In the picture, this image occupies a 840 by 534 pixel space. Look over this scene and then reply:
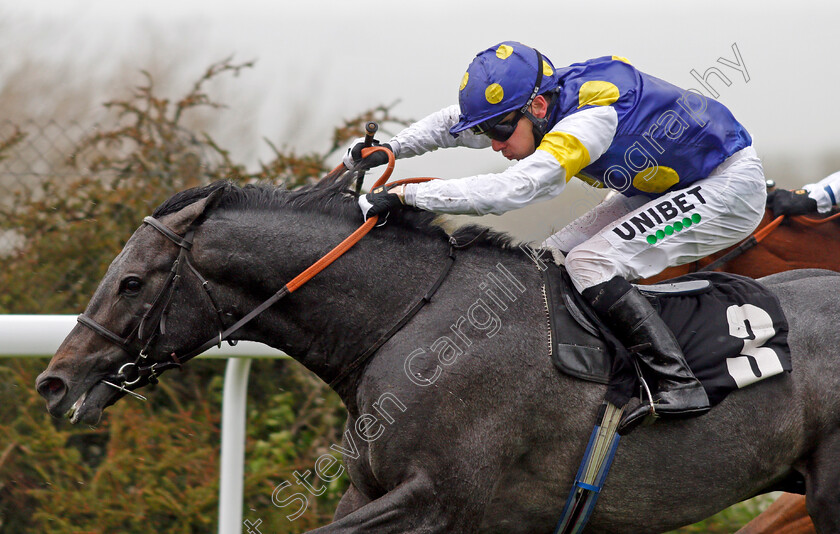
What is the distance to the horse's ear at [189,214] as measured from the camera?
2844 millimetres

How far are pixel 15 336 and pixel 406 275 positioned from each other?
1.84 metres

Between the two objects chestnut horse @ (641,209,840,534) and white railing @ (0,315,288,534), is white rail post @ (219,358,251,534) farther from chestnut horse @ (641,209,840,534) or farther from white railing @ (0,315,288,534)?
chestnut horse @ (641,209,840,534)

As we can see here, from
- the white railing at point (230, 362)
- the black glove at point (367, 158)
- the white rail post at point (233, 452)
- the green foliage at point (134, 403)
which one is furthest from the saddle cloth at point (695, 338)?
the green foliage at point (134, 403)

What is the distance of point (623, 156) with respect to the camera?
9.93 feet

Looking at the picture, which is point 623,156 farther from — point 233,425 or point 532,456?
point 233,425

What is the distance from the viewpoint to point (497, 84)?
2904 mm

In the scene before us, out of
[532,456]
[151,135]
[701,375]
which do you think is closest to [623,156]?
[701,375]

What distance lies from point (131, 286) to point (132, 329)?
14 centimetres

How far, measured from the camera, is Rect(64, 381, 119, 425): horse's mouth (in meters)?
2.76

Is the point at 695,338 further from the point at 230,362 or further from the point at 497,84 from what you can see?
the point at 230,362

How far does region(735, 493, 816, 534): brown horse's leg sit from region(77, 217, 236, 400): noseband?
7.88 ft

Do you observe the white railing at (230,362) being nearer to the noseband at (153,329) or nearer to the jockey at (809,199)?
the noseband at (153,329)

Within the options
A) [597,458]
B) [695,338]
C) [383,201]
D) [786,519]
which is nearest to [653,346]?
[695,338]

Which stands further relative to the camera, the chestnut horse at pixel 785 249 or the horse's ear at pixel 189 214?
the chestnut horse at pixel 785 249
